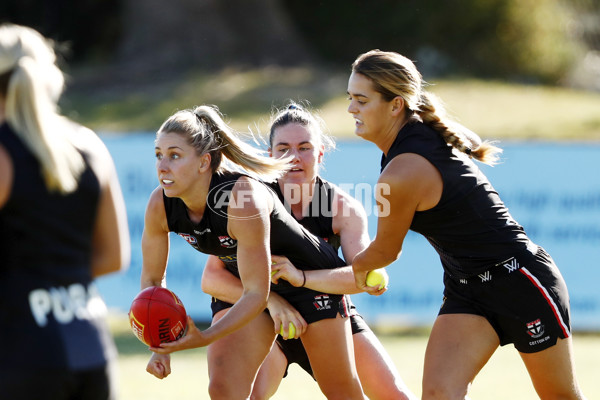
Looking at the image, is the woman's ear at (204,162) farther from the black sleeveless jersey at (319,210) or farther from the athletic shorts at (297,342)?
the athletic shorts at (297,342)

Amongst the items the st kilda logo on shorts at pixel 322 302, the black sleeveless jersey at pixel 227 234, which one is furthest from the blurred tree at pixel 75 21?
the st kilda logo on shorts at pixel 322 302

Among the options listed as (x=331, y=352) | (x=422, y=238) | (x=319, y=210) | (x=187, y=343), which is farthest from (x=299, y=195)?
(x=422, y=238)

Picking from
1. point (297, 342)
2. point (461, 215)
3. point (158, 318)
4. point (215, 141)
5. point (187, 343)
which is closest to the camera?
point (187, 343)

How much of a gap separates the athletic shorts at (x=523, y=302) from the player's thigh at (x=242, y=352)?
41.5 inches

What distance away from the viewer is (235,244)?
446 cm

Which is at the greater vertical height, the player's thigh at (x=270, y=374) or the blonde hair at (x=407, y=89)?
the blonde hair at (x=407, y=89)

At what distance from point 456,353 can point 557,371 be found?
50 cm

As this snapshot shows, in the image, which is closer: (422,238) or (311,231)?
(311,231)

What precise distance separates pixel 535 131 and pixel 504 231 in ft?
39.1

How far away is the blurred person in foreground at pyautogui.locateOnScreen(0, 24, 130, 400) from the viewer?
2.78 metres

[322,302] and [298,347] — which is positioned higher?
[322,302]

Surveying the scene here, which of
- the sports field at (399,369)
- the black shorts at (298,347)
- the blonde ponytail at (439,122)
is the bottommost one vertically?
A: the sports field at (399,369)

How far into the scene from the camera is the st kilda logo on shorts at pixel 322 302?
4773mm

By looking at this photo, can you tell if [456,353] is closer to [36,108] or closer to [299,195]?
[299,195]
